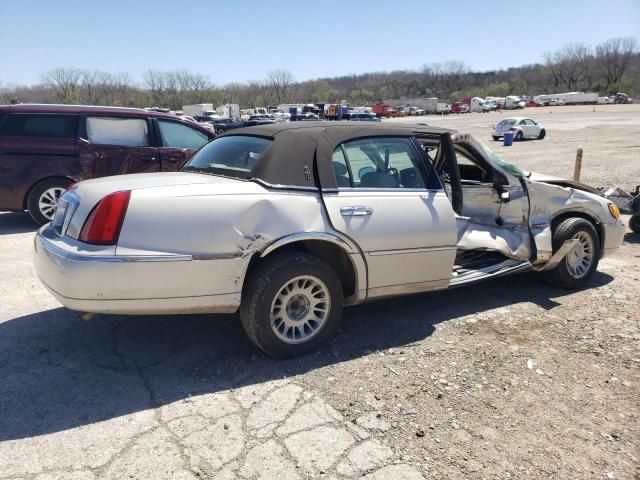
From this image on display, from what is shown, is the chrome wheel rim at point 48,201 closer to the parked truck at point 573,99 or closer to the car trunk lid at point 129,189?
the car trunk lid at point 129,189

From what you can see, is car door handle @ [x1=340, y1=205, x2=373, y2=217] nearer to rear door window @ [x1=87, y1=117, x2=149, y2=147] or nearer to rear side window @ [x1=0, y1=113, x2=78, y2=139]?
rear door window @ [x1=87, y1=117, x2=149, y2=147]

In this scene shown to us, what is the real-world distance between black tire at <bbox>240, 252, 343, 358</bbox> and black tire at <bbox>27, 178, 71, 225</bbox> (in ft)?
18.5

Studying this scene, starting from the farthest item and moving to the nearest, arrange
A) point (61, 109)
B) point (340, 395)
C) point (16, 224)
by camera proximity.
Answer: point (16, 224) → point (61, 109) → point (340, 395)

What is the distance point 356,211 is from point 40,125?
248 inches

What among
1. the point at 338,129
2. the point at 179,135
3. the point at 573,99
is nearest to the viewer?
the point at 338,129

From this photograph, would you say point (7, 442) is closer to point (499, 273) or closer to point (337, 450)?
point (337, 450)

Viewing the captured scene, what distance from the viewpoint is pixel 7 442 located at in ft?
8.61

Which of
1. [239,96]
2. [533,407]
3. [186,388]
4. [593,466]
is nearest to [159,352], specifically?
[186,388]

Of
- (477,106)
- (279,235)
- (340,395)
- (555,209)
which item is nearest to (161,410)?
(340,395)

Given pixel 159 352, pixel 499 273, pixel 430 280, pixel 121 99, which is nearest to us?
pixel 159 352

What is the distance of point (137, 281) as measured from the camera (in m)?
3.03

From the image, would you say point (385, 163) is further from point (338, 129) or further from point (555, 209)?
point (555, 209)

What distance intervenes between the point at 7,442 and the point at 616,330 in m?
4.46

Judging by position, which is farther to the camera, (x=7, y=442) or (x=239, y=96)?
(x=239, y=96)
